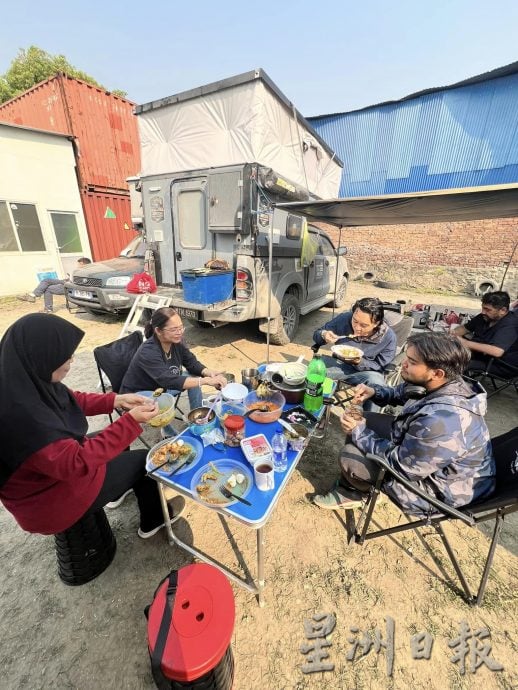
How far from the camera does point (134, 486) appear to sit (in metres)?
1.94

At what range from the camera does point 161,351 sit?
2.56 metres

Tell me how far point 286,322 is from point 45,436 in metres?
4.58

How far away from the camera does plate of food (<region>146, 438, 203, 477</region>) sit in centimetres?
167

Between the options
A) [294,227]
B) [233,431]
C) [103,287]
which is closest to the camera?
[233,431]

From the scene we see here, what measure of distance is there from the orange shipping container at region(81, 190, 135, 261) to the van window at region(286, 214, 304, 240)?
857 cm

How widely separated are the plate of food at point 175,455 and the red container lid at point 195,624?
512 mm

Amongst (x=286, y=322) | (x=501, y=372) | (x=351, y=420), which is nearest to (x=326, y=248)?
(x=286, y=322)

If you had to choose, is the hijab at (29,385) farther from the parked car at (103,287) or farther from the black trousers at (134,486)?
the parked car at (103,287)

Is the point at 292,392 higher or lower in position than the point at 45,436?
lower

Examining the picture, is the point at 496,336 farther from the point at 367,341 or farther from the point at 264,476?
the point at 264,476

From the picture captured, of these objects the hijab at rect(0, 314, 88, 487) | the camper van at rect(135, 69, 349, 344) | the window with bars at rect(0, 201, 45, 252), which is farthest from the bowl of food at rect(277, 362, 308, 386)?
the window with bars at rect(0, 201, 45, 252)

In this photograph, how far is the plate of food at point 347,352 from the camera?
9.78 feet

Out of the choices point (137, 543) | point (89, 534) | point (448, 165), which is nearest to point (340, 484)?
point (137, 543)

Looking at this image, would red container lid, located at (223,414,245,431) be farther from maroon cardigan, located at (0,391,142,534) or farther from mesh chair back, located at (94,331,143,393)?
mesh chair back, located at (94,331,143,393)
